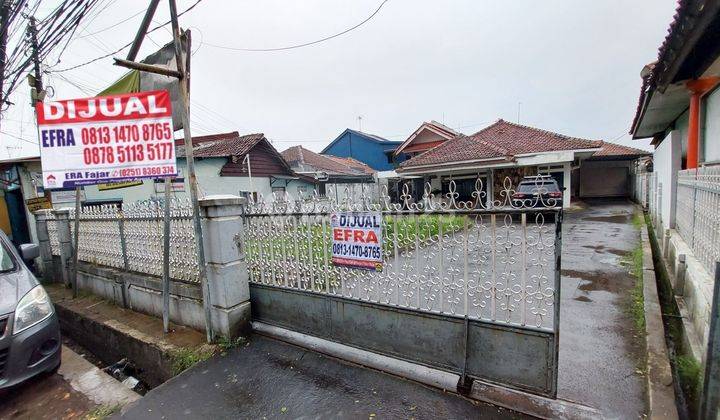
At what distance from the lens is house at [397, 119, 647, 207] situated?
1476cm

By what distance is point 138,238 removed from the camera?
5.06 metres

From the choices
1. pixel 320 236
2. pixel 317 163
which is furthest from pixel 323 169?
pixel 320 236

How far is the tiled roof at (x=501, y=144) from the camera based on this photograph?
1509cm

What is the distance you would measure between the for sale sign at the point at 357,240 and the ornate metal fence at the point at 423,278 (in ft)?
0.21

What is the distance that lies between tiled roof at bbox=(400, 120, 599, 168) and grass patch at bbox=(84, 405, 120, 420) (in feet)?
48.9

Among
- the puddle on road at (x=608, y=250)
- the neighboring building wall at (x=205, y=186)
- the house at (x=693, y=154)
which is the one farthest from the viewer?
the neighboring building wall at (x=205, y=186)

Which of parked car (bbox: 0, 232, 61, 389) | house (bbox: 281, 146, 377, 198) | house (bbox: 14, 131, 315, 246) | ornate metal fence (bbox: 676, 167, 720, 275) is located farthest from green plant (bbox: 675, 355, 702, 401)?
house (bbox: 281, 146, 377, 198)

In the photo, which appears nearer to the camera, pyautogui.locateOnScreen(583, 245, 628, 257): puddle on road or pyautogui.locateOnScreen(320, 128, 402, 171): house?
pyautogui.locateOnScreen(583, 245, 628, 257): puddle on road

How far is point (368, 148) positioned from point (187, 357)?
2992cm

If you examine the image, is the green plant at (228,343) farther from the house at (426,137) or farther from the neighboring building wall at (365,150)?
the neighboring building wall at (365,150)

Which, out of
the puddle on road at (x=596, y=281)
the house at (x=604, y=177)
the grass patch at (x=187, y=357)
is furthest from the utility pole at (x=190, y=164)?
the house at (x=604, y=177)

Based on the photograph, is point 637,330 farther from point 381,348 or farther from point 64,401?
point 64,401

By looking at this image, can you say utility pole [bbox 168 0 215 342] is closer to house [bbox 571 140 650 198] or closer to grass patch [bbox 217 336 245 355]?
grass patch [bbox 217 336 245 355]

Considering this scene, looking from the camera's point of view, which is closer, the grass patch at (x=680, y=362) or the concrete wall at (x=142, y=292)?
the grass patch at (x=680, y=362)
